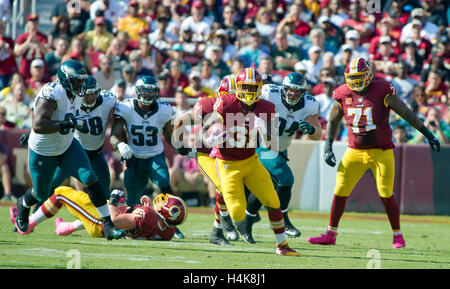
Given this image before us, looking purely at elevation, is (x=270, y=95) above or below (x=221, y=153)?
above

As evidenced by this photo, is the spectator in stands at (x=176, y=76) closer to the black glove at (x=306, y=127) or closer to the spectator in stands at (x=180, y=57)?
the spectator in stands at (x=180, y=57)

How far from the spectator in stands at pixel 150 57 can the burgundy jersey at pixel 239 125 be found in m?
5.98

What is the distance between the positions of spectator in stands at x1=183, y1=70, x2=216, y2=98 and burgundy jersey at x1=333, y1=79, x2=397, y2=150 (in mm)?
4685

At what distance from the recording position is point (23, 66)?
11906 millimetres

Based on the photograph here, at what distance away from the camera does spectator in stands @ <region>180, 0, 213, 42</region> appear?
12844 mm

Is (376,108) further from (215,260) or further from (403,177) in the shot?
(403,177)

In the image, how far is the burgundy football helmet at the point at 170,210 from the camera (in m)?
6.46

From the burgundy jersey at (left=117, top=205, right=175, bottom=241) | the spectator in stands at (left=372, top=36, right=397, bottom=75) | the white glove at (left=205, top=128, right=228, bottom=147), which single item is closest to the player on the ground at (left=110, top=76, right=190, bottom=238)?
the burgundy jersey at (left=117, top=205, right=175, bottom=241)

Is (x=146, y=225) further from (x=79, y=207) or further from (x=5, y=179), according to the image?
(x=5, y=179)

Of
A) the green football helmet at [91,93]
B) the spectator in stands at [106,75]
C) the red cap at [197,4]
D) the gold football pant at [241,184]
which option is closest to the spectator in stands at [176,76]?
the spectator in stands at [106,75]

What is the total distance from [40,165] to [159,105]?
1713 mm

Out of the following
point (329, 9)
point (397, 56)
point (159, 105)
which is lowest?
point (159, 105)

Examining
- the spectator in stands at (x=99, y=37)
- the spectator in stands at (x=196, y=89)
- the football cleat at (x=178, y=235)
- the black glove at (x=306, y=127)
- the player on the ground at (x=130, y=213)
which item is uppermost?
the spectator in stands at (x=99, y=37)

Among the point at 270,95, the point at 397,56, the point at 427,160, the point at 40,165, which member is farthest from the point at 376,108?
the point at 397,56
